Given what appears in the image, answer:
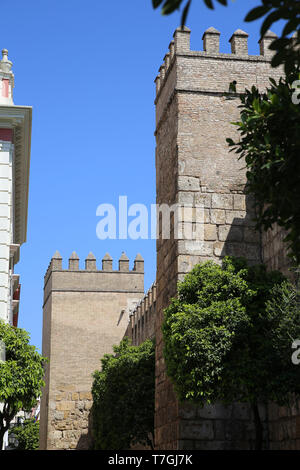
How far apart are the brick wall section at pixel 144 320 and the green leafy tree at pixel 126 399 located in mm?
3059

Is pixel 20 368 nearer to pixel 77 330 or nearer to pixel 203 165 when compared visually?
pixel 203 165

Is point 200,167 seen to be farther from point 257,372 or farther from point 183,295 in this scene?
point 257,372

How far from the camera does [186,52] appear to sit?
1511 centimetres

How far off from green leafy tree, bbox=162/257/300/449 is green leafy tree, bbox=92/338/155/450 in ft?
33.9

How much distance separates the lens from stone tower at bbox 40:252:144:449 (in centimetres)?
3425

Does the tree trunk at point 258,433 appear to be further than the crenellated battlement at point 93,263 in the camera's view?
No

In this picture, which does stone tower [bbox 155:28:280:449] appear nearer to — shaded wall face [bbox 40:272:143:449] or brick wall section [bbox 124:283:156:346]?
brick wall section [bbox 124:283:156:346]

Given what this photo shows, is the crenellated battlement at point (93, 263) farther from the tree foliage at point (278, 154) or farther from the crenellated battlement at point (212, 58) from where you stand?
the tree foliage at point (278, 154)

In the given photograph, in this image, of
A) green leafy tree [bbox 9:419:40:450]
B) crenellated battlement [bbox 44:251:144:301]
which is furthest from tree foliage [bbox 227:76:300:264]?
green leafy tree [bbox 9:419:40:450]

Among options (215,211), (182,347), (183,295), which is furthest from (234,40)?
(182,347)

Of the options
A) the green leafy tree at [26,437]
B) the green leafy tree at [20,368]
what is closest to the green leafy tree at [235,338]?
the green leafy tree at [20,368]

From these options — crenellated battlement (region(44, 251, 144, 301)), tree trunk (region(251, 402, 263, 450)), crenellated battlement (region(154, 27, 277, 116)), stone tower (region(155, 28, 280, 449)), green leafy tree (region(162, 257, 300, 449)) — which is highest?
crenellated battlement (region(44, 251, 144, 301))

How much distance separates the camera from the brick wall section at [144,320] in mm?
27833
